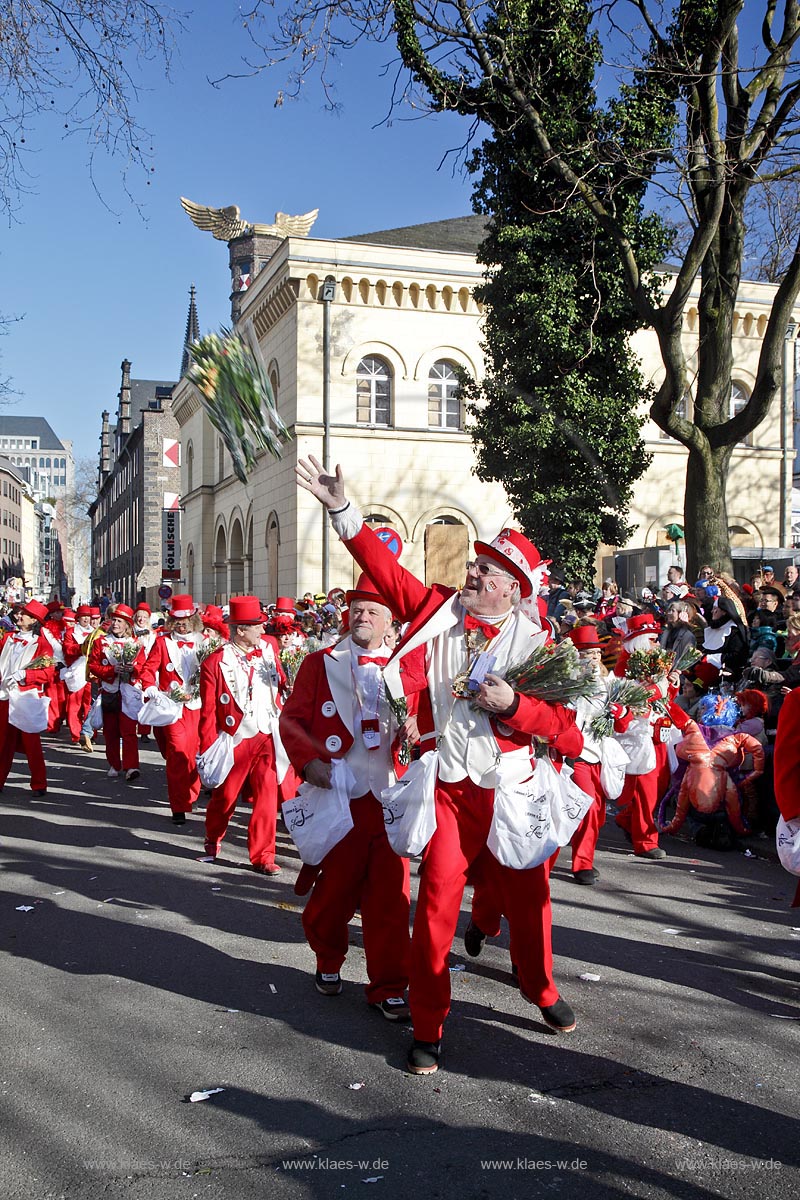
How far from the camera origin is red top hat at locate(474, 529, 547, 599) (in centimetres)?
447

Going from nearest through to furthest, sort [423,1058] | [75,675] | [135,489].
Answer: [423,1058] → [75,675] → [135,489]

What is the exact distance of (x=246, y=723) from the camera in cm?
789

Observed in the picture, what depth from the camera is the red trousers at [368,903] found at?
16.0ft

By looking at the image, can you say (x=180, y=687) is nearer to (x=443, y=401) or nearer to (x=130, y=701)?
(x=130, y=701)

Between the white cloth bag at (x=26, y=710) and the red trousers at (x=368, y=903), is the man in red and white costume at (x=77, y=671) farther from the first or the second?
the red trousers at (x=368, y=903)

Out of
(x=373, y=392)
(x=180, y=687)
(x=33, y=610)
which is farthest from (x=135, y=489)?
(x=180, y=687)

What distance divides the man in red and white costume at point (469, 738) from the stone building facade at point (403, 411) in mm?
24185

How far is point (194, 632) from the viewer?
1094 centimetres

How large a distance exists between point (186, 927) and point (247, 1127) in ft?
8.72

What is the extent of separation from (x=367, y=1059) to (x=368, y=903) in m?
0.80

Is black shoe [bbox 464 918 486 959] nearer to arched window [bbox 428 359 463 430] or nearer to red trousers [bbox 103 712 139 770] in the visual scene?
red trousers [bbox 103 712 139 770]

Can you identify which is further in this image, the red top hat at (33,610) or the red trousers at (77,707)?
the red trousers at (77,707)

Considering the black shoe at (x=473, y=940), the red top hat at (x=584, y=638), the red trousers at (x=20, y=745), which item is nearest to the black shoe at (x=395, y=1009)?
the black shoe at (x=473, y=940)

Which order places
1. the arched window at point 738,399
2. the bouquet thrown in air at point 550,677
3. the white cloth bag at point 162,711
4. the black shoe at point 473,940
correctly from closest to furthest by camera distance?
the bouquet thrown in air at point 550,677, the black shoe at point 473,940, the white cloth bag at point 162,711, the arched window at point 738,399
